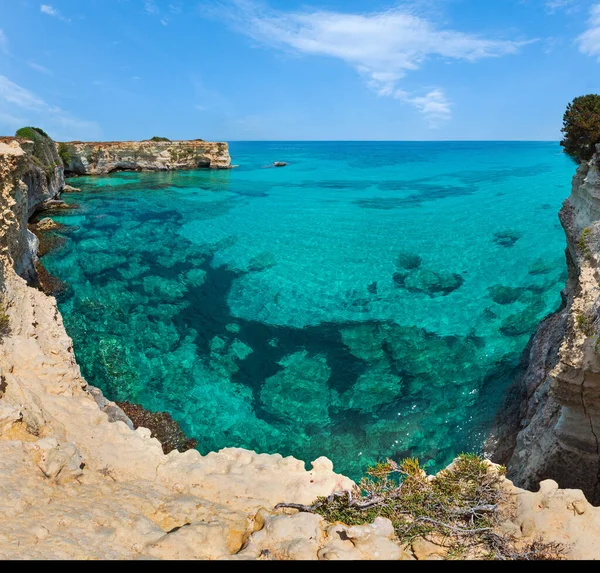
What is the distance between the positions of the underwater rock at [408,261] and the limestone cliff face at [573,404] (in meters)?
13.5

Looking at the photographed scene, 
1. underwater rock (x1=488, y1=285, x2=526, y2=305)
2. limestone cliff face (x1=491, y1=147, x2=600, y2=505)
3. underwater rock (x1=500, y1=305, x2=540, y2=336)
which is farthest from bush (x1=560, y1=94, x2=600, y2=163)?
underwater rock (x1=488, y1=285, x2=526, y2=305)

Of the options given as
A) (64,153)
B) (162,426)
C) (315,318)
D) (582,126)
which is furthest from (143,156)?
(582,126)

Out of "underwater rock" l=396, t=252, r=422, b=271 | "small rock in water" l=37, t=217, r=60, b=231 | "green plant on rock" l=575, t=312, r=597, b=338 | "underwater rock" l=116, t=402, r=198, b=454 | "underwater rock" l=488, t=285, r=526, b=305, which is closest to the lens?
"green plant on rock" l=575, t=312, r=597, b=338

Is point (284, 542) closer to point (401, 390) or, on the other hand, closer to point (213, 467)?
point (213, 467)

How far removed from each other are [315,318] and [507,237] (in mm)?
18872

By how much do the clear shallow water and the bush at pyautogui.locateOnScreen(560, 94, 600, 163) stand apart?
7153mm

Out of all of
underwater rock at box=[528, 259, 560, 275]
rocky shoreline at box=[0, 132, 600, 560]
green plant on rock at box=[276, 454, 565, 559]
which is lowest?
rocky shoreline at box=[0, 132, 600, 560]

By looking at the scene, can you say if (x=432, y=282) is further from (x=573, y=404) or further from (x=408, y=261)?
(x=573, y=404)

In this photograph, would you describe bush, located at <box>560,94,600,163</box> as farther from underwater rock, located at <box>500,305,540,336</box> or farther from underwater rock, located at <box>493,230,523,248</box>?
underwater rock, located at <box>493,230,523,248</box>

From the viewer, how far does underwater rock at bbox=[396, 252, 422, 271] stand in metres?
25.0

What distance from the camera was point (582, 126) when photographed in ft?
42.0

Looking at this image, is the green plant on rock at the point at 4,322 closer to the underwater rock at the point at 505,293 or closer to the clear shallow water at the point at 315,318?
the clear shallow water at the point at 315,318

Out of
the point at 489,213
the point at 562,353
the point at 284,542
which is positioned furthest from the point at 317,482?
the point at 489,213
